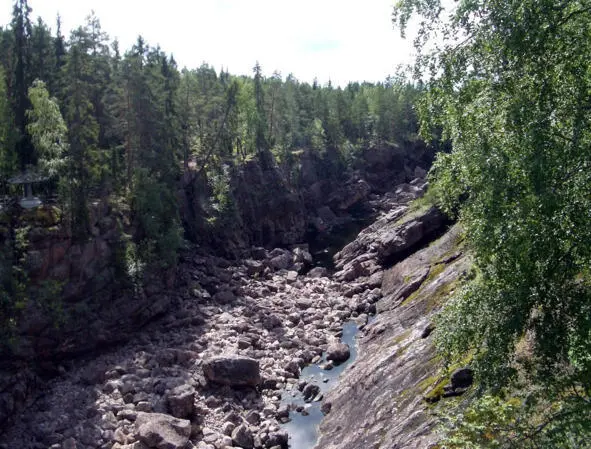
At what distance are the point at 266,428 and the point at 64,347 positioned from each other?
14073 mm

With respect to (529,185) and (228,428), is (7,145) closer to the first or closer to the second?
(228,428)

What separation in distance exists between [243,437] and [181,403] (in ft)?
12.4

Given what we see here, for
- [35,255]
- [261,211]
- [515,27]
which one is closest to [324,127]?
[261,211]

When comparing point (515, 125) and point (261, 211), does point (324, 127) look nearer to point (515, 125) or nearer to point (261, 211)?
point (261, 211)

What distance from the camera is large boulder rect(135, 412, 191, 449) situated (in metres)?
20.9

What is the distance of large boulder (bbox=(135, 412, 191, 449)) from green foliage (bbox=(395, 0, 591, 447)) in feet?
50.5

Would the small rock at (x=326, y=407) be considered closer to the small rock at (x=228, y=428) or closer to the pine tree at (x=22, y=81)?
the small rock at (x=228, y=428)

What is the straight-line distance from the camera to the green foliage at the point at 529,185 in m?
7.87

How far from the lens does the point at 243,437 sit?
73.1 feet

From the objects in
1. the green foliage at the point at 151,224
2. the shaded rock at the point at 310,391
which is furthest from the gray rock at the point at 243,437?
the green foliage at the point at 151,224

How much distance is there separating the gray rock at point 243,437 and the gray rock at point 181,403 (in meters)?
2.93

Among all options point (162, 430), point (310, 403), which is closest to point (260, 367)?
point (310, 403)

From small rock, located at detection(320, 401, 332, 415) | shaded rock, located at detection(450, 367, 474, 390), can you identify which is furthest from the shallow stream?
shaded rock, located at detection(450, 367, 474, 390)

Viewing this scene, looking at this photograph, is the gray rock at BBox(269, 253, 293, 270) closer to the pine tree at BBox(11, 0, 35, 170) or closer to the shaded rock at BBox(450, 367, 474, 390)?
the pine tree at BBox(11, 0, 35, 170)
